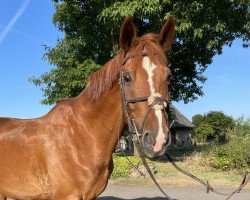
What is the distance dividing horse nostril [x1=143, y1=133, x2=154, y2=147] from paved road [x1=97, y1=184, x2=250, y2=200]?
624 centimetres

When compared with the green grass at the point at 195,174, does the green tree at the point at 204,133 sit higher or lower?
higher

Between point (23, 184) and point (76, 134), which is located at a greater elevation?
point (76, 134)

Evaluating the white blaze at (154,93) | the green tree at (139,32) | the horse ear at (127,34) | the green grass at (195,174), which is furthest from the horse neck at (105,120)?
the green tree at (139,32)

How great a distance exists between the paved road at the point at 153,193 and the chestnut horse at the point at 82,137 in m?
Answer: 5.34

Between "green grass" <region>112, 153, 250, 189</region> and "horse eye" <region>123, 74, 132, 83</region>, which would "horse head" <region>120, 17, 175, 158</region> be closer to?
"horse eye" <region>123, 74, 132, 83</region>

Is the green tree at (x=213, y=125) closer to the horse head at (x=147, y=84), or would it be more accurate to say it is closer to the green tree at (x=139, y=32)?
the green tree at (x=139, y=32)

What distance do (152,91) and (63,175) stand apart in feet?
3.85

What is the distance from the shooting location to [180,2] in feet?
48.6

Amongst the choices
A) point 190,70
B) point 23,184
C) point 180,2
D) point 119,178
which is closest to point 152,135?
point 23,184

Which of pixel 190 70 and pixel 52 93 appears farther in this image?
pixel 190 70

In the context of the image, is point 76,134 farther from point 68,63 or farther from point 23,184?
Result: point 68,63

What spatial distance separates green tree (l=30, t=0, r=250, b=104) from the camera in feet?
48.4

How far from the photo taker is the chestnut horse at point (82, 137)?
3172 millimetres

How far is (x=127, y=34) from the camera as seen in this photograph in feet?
10.5
